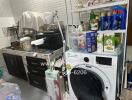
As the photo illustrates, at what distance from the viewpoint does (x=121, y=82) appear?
1.59 metres

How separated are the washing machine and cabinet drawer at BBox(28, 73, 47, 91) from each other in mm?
836

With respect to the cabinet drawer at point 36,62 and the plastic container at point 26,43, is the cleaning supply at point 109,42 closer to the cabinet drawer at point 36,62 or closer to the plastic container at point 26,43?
the cabinet drawer at point 36,62

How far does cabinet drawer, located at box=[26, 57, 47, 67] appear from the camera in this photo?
2109 millimetres

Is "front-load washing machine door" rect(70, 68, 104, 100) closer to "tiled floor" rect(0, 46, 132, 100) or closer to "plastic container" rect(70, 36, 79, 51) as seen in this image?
"plastic container" rect(70, 36, 79, 51)

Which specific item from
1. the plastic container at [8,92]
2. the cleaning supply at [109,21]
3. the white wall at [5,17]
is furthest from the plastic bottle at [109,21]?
the white wall at [5,17]

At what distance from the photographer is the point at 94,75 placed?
1443 mm

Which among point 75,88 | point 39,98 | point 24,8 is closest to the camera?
point 75,88

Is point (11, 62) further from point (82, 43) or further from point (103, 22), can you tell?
point (103, 22)

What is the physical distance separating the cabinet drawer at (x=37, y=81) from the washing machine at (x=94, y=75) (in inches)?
32.9

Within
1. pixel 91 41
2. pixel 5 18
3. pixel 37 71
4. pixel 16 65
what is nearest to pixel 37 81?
pixel 37 71

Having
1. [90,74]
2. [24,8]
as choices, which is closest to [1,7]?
[24,8]

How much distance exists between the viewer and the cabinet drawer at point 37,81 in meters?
2.29

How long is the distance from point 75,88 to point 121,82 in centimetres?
63

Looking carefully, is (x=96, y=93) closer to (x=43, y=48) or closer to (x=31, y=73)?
(x=43, y=48)
